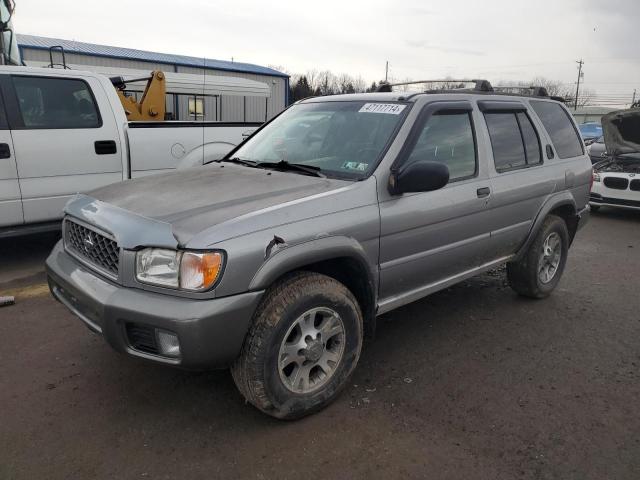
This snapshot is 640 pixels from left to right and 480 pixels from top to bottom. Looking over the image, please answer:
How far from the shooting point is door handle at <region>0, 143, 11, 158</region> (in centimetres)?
502

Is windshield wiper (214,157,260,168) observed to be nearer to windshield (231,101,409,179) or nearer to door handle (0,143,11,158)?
windshield (231,101,409,179)

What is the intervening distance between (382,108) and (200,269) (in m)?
1.83

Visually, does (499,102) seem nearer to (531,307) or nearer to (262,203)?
(531,307)

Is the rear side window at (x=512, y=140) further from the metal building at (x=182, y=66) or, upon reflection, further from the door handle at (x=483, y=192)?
the metal building at (x=182, y=66)

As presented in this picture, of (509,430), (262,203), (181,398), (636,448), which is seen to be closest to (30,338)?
(181,398)

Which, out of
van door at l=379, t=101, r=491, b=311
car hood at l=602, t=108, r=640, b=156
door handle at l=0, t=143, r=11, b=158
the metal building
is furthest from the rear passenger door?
the metal building

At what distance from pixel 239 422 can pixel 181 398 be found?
17.2 inches

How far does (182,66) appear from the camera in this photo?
28203mm

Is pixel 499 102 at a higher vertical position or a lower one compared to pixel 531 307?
higher

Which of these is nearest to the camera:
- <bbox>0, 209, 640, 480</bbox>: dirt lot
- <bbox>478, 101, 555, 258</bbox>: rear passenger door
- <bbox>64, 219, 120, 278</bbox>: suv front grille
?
<bbox>0, 209, 640, 480</bbox>: dirt lot

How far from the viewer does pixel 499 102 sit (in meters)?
4.23

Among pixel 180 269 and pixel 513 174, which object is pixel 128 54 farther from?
pixel 180 269

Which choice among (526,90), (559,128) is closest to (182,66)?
(526,90)

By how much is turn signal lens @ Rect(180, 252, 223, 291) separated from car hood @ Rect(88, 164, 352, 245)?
3.7 inches
